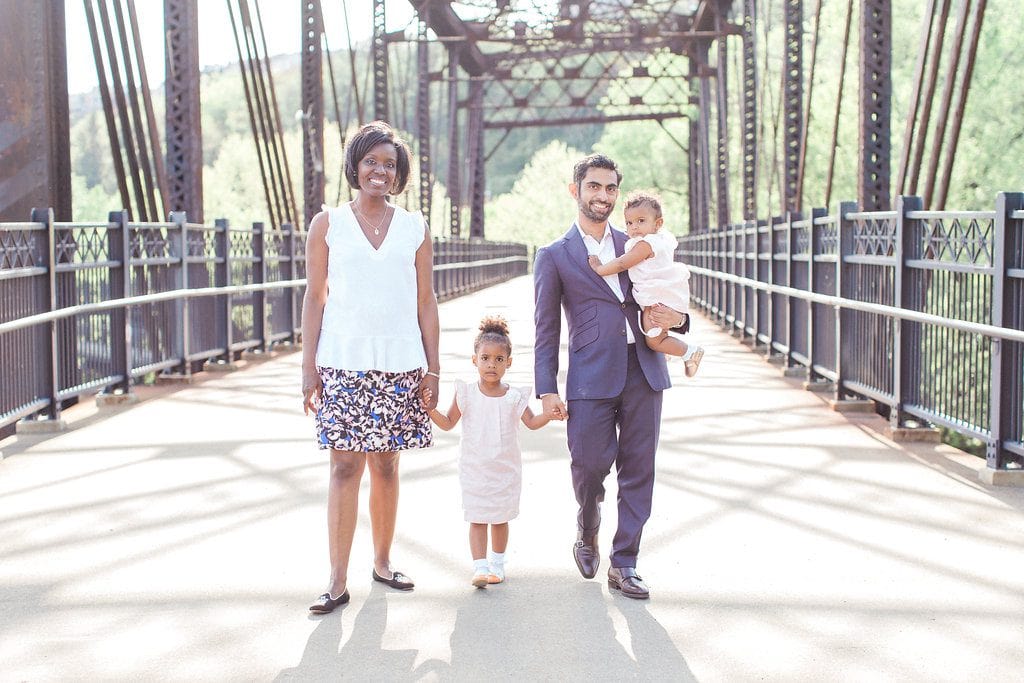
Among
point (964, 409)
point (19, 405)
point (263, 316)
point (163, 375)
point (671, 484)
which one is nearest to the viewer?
point (671, 484)

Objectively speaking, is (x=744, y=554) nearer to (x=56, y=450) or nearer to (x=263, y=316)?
(x=56, y=450)

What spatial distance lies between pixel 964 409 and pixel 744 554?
3180 mm

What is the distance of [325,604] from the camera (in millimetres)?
4875

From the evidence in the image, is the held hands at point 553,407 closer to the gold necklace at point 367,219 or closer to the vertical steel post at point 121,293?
the gold necklace at point 367,219

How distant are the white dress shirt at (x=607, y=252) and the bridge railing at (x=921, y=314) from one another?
9.54 ft

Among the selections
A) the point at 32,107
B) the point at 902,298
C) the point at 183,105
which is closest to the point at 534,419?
the point at 902,298

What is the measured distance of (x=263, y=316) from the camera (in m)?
16.3

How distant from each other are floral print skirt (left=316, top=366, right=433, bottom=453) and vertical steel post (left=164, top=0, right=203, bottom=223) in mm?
10283

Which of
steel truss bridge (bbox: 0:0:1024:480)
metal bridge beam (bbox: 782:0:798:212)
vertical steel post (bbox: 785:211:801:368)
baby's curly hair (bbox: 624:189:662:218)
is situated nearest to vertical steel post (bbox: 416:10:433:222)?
steel truss bridge (bbox: 0:0:1024:480)

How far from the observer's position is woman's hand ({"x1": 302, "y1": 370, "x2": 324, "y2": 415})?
16.4 ft

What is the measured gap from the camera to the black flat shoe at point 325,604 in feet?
16.0

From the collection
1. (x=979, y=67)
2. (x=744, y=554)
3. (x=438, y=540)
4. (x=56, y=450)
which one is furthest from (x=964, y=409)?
(x=979, y=67)

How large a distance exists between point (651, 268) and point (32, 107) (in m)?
7.58

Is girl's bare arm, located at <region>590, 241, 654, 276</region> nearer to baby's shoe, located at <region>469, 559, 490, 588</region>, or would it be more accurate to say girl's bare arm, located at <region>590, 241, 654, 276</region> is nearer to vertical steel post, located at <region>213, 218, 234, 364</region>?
baby's shoe, located at <region>469, 559, 490, 588</region>
